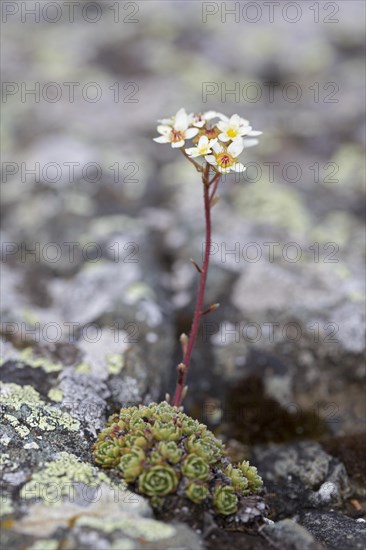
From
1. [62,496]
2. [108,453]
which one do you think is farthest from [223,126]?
[62,496]

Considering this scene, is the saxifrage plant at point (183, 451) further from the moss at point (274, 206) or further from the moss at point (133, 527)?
the moss at point (274, 206)

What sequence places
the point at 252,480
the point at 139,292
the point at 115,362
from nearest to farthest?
the point at 252,480 < the point at 115,362 < the point at 139,292

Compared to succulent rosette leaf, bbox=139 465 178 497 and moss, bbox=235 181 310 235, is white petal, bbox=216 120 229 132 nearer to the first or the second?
succulent rosette leaf, bbox=139 465 178 497

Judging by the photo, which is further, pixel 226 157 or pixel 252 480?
pixel 226 157

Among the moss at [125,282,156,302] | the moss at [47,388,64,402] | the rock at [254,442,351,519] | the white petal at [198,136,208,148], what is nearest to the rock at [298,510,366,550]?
the rock at [254,442,351,519]

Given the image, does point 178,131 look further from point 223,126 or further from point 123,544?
point 123,544

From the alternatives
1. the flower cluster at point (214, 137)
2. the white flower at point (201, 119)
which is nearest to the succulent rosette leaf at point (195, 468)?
the flower cluster at point (214, 137)

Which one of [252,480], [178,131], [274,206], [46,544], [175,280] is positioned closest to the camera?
[46,544]
